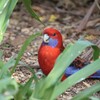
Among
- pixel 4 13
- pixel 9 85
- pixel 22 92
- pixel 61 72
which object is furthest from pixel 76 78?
pixel 4 13

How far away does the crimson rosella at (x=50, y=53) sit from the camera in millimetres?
3156

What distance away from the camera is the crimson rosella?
3156 mm

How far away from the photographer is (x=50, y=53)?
3172 millimetres

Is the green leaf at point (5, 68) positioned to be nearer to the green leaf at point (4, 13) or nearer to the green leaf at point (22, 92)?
the green leaf at point (22, 92)

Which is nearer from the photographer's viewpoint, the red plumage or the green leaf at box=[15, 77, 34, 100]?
the green leaf at box=[15, 77, 34, 100]

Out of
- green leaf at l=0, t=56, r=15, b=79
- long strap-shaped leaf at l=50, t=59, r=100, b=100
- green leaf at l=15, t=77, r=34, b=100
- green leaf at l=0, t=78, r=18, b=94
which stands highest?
green leaf at l=0, t=78, r=18, b=94

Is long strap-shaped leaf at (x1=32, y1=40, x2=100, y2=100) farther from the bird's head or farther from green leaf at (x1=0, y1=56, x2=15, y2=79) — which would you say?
the bird's head

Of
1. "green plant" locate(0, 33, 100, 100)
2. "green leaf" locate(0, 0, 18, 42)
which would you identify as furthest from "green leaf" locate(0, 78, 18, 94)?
"green leaf" locate(0, 0, 18, 42)

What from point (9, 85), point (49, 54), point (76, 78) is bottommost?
point (49, 54)

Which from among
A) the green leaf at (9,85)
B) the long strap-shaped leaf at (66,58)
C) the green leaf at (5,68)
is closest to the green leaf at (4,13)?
the green leaf at (5,68)

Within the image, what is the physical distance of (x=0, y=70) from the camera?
260cm

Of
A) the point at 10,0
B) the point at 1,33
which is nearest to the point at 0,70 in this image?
the point at 1,33

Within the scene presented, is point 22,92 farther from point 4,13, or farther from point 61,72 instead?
point 4,13

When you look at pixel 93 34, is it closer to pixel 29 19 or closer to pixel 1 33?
pixel 29 19
